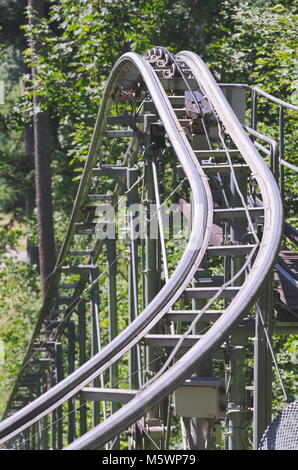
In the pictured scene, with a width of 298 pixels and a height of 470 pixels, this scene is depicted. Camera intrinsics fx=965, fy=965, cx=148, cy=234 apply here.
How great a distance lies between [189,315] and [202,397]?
1.71 ft

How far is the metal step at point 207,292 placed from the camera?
242 inches

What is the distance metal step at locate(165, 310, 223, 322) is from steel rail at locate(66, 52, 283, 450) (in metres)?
0.34

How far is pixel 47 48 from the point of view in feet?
57.0

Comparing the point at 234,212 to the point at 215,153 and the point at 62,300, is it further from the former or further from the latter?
the point at 62,300

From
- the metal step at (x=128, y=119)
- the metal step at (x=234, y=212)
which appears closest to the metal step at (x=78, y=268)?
the metal step at (x=128, y=119)

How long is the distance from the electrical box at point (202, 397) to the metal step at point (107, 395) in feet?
1.78

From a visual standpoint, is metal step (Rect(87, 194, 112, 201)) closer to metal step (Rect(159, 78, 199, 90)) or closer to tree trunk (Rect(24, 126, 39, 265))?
metal step (Rect(159, 78, 199, 90))

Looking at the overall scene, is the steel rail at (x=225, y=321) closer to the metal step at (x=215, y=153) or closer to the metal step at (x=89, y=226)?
the metal step at (x=215, y=153)

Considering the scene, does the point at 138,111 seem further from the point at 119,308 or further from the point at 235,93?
the point at 119,308

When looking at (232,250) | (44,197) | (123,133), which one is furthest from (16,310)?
(232,250)

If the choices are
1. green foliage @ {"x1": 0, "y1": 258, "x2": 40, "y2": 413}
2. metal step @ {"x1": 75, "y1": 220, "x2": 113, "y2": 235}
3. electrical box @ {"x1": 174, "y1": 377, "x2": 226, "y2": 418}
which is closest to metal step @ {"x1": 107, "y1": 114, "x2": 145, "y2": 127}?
metal step @ {"x1": 75, "y1": 220, "x2": 113, "y2": 235}

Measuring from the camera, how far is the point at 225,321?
215 inches

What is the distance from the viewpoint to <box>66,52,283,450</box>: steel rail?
484 centimetres

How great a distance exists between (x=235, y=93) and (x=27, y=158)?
15475mm
